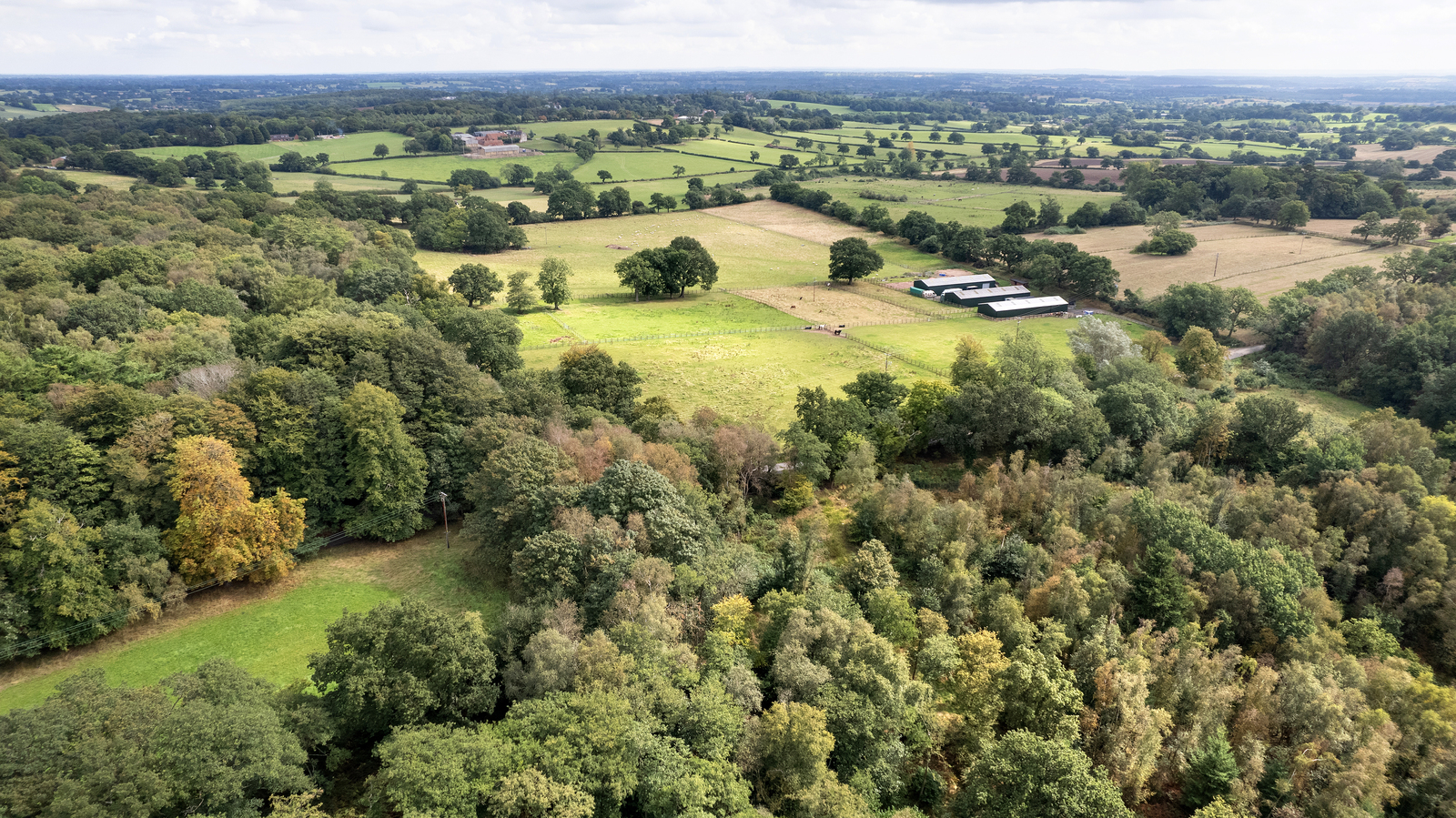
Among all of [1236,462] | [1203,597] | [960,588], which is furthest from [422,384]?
[1236,462]

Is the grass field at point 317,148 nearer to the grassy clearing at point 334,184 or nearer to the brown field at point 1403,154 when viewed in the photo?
the grassy clearing at point 334,184

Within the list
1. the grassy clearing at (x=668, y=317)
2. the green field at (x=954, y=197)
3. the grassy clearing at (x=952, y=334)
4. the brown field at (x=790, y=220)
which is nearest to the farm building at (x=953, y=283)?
the grassy clearing at (x=952, y=334)

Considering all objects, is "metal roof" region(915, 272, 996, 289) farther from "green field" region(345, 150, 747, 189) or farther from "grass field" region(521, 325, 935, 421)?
"green field" region(345, 150, 747, 189)

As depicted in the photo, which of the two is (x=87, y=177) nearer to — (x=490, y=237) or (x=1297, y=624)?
(x=490, y=237)

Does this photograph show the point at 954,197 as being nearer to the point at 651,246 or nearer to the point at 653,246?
the point at 653,246

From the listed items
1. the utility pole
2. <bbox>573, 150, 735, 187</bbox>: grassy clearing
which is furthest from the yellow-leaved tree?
<bbox>573, 150, 735, 187</bbox>: grassy clearing

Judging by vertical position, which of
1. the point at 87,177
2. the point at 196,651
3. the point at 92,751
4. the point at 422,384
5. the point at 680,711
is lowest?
the point at 196,651
